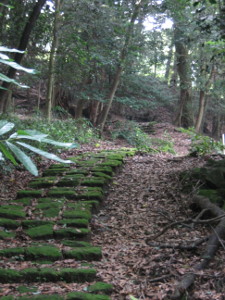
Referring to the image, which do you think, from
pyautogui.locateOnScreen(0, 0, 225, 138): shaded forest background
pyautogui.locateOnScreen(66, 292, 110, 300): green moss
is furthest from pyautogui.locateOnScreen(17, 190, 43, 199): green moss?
pyautogui.locateOnScreen(0, 0, 225, 138): shaded forest background

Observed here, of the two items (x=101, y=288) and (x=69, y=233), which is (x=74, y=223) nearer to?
(x=69, y=233)

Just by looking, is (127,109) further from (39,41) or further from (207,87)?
(39,41)

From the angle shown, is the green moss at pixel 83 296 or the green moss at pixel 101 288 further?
the green moss at pixel 101 288

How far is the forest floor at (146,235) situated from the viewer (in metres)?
2.72

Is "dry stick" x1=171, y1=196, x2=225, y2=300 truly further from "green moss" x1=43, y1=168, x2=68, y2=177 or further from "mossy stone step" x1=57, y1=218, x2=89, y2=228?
"green moss" x1=43, y1=168, x2=68, y2=177

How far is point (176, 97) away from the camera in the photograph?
2105 cm

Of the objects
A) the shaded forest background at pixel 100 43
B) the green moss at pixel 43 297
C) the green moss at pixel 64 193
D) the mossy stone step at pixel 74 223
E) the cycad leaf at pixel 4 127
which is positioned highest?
the shaded forest background at pixel 100 43

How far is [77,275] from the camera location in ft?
9.47

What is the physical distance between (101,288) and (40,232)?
4.12 feet

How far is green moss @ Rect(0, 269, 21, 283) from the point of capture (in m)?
2.75

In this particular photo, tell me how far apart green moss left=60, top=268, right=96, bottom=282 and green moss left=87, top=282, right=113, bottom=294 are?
0.15m

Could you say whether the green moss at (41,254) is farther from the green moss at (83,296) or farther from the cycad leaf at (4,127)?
the cycad leaf at (4,127)

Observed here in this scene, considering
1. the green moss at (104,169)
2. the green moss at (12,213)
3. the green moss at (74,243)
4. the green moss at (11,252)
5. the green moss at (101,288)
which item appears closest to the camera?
the green moss at (101,288)

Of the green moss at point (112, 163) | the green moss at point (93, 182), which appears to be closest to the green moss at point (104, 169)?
the green moss at point (112, 163)
